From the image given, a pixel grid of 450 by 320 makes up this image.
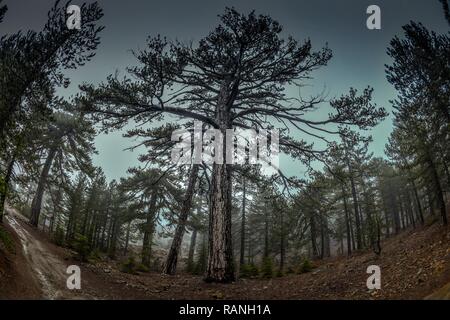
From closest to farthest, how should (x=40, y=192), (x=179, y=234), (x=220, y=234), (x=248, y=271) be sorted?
(x=220, y=234) < (x=179, y=234) < (x=248, y=271) < (x=40, y=192)

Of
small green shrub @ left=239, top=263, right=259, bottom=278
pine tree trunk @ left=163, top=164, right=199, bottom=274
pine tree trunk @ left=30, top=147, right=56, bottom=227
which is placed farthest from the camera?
pine tree trunk @ left=30, top=147, right=56, bottom=227

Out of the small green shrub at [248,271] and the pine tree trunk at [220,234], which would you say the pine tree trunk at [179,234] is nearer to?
the small green shrub at [248,271]

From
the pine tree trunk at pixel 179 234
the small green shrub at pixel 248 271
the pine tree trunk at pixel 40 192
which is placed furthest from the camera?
the pine tree trunk at pixel 40 192

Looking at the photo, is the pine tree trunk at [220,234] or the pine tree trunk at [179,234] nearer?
the pine tree trunk at [220,234]

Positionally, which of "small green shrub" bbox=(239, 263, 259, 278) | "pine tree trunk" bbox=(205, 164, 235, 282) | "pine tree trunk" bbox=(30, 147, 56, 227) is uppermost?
"pine tree trunk" bbox=(30, 147, 56, 227)

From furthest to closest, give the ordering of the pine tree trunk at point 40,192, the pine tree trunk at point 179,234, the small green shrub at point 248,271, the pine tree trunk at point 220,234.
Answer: the pine tree trunk at point 40,192, the small green shrub at point 248,271, the pine tree trunk at point 179,234, the pine tree trunk at point 220,234

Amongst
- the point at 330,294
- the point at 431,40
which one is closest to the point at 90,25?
the point at 330,294

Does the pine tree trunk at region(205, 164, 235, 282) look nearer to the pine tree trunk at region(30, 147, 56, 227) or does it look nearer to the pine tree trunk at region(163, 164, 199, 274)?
the pine tree trunk at region(163, 164, 199, 274)

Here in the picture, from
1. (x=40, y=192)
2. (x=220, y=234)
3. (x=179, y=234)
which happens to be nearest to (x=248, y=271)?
(x=179, y=234)

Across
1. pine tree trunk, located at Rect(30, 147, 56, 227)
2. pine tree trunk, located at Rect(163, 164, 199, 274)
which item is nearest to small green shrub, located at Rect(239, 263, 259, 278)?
pine tree trunk, located at Rect(163, 164, 199, 274)

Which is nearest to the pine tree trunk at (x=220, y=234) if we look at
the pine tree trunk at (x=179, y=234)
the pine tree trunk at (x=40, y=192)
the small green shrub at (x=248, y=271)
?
the pine tree trunk at (x=179, y=234)

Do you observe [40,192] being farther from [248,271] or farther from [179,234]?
[248,271]

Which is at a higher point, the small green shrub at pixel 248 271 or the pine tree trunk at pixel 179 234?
the pine tree trunk at pixel 179 234

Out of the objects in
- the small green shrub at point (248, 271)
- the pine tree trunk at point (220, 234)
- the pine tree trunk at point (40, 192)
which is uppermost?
the pine tree trunk at point (40, 192)
